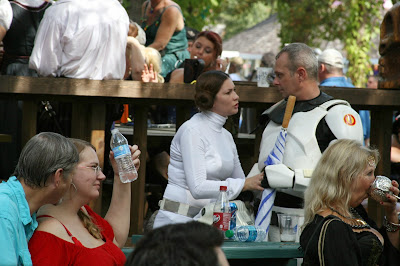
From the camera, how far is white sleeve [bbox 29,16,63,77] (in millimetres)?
5410

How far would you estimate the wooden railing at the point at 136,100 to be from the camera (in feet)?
17.2

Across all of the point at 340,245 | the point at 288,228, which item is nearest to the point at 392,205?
the point at 340,245

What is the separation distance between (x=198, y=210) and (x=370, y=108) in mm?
1990

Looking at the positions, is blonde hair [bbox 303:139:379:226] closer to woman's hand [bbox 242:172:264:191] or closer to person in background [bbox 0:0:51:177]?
woman's hand [bbox 242:172:264:191]

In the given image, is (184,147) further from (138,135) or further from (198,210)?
(138,135)

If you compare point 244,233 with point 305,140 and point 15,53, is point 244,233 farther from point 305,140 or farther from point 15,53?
point 15,53

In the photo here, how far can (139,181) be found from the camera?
5711 mm

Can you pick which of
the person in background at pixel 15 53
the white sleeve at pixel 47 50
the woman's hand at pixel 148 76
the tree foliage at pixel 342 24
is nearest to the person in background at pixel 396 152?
the woman's hand at pixel 148 76

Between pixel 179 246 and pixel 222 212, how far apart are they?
249 cm

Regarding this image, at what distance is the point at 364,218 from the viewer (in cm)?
431

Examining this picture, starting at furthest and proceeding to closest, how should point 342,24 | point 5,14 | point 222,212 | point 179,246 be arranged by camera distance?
1. point 342,24
2. point 5,14
3. point 222,212
4. point 179,246

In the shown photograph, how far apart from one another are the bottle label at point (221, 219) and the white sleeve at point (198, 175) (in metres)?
0.23

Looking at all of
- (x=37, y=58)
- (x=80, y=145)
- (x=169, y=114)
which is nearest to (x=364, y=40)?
(x=169, y=114)

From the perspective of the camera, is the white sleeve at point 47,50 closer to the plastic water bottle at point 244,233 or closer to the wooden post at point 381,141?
the plastic water bottle at point 244,233
